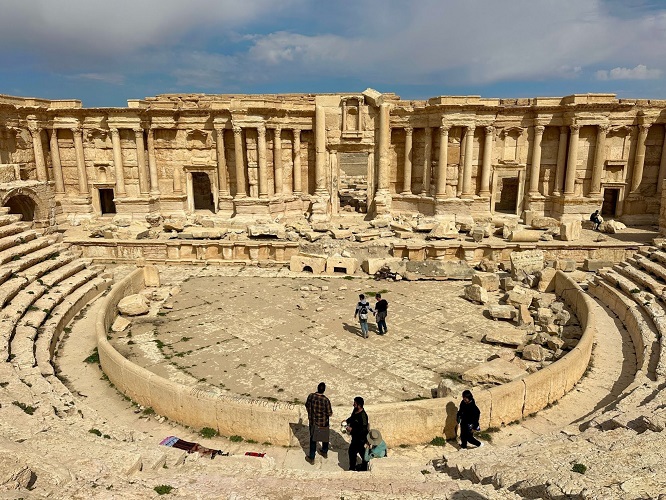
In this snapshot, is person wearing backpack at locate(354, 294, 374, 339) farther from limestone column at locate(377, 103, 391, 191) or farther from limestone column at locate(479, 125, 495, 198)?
limestone column at locate(479, 125, 495, 198)

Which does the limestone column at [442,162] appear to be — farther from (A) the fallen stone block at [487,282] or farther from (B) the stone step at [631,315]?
(B) the stone step at [631,315]

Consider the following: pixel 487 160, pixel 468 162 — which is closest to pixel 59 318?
pixel 468 162

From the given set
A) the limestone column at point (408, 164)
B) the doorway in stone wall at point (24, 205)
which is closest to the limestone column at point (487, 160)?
the limestone column at point (408, 164)

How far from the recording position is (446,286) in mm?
15414

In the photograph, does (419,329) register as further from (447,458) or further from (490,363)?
(447,458)

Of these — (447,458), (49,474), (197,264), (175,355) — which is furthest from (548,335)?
(197,264)

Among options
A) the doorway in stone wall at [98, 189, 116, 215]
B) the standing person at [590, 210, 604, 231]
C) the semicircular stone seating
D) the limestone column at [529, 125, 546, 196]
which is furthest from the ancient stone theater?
the doorway in stone wall at [98, 189, 116, 215]

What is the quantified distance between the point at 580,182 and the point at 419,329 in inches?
633

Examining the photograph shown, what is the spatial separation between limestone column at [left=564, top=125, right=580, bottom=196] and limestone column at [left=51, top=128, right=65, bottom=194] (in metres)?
26.4

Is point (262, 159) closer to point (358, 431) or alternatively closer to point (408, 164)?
point (408, 164)

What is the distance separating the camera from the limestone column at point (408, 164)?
23109mm

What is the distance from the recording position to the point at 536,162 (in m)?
23.0

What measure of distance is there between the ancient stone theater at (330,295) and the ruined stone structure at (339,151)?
12 cm

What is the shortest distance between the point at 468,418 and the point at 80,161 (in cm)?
2378
